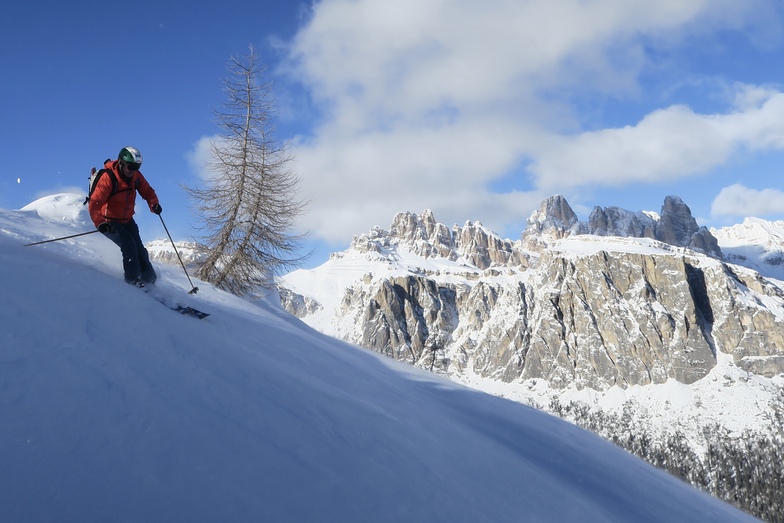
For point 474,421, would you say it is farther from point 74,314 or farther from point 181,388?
point 74,314

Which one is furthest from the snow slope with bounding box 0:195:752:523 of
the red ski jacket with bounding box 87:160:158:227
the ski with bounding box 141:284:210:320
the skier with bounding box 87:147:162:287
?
the red ski jacket with bounding box 87:160:158:227

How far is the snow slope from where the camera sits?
2.71m

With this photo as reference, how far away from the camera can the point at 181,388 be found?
12.7 ft

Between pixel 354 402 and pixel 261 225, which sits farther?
pixel 261 225

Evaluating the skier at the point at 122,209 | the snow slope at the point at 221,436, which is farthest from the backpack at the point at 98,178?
the snow slope at the point at 221,436

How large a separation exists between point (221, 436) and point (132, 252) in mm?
4782

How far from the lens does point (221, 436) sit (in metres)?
3.38

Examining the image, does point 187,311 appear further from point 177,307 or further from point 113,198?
point 113,198

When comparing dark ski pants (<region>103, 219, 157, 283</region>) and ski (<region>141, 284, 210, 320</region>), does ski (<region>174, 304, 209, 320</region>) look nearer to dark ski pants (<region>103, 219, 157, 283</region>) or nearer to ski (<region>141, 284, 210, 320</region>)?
ski (<region>141, 284, 210, 320</region>)

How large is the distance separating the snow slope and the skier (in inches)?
15.3

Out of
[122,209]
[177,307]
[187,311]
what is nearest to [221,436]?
[187,311]

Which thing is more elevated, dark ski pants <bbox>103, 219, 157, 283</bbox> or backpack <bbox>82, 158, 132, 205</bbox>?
backpack <bbox>82, 158, 132, 205</bbox>

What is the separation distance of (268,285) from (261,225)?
216 cm

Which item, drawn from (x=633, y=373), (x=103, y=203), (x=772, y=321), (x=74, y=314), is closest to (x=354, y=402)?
(x=74, y=314)
